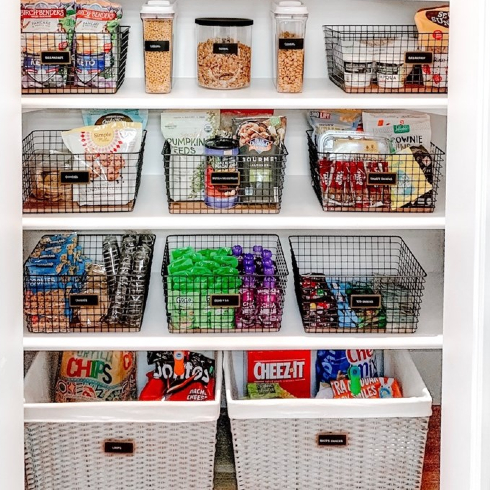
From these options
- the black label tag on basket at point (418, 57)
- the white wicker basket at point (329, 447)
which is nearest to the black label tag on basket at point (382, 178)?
the black label tag on basket at point (418, 57)

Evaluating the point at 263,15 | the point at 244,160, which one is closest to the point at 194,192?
the point at 244,160

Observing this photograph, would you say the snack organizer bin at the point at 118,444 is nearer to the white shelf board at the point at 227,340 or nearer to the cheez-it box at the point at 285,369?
the white shelf board at the point at 227,340

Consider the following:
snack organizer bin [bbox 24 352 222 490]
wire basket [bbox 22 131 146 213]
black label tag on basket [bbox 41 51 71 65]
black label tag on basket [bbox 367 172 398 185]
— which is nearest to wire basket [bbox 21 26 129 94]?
black label tag on basket [bbox 41 51 71 65]

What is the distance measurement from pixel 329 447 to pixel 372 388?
0.92ft

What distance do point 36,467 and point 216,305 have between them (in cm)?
60

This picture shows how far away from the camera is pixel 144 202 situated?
2.66m

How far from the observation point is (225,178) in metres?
2.51

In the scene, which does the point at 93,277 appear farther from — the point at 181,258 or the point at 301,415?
the point at 301,415

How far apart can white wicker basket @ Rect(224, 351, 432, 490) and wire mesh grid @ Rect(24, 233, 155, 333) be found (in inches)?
13.3

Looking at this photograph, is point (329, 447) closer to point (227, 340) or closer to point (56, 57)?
point (227, 340)

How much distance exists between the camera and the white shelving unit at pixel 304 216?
1.98m

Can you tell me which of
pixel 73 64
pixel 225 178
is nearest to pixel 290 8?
pixel 225 178

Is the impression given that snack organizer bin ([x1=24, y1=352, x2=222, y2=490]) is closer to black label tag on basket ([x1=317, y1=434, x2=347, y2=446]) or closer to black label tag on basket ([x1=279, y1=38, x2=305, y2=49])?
black label tag on basket ([x1=317, y1=434, x2=347, y2=446])

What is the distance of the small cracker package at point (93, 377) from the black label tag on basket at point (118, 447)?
26cm
